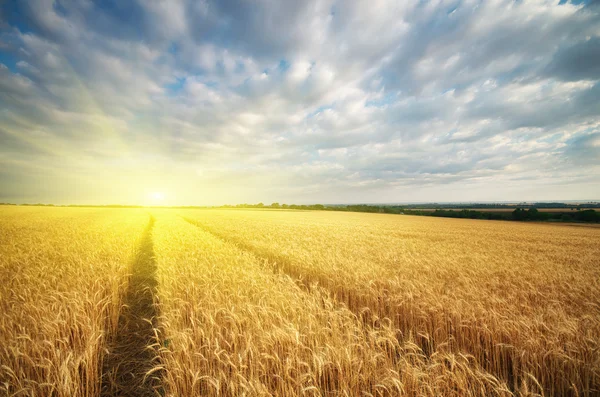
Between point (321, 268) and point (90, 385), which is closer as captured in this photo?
point (90, 385)

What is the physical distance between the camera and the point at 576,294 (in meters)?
6.35

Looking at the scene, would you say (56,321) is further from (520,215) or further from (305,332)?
(520,215)

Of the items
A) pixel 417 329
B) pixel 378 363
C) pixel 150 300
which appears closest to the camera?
pixel 378 363

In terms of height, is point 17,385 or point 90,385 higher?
point 17,385

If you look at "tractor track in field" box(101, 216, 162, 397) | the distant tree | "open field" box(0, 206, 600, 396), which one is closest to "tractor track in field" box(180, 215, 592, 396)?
"open field" box(0, 206, 600, 396)

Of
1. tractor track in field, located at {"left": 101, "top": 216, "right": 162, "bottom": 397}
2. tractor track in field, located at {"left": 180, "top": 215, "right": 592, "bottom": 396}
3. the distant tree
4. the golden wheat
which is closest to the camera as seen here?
the golden wheat

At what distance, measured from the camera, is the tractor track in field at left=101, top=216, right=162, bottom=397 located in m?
3.49

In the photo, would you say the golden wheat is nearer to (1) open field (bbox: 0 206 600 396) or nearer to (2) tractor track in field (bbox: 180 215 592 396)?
(1) open field (bbox: 0 206 600 396)

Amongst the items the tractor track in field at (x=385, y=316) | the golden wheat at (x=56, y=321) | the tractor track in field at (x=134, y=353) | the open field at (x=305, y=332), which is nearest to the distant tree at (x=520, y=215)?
the open field at (x=305, y=332)

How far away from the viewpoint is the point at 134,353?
4.34 m

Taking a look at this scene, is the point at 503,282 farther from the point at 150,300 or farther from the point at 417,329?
the point at 150,300

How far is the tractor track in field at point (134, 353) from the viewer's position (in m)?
3.49

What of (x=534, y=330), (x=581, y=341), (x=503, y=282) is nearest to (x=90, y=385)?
(x=534, y=330)

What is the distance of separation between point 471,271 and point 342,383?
26.1ft
